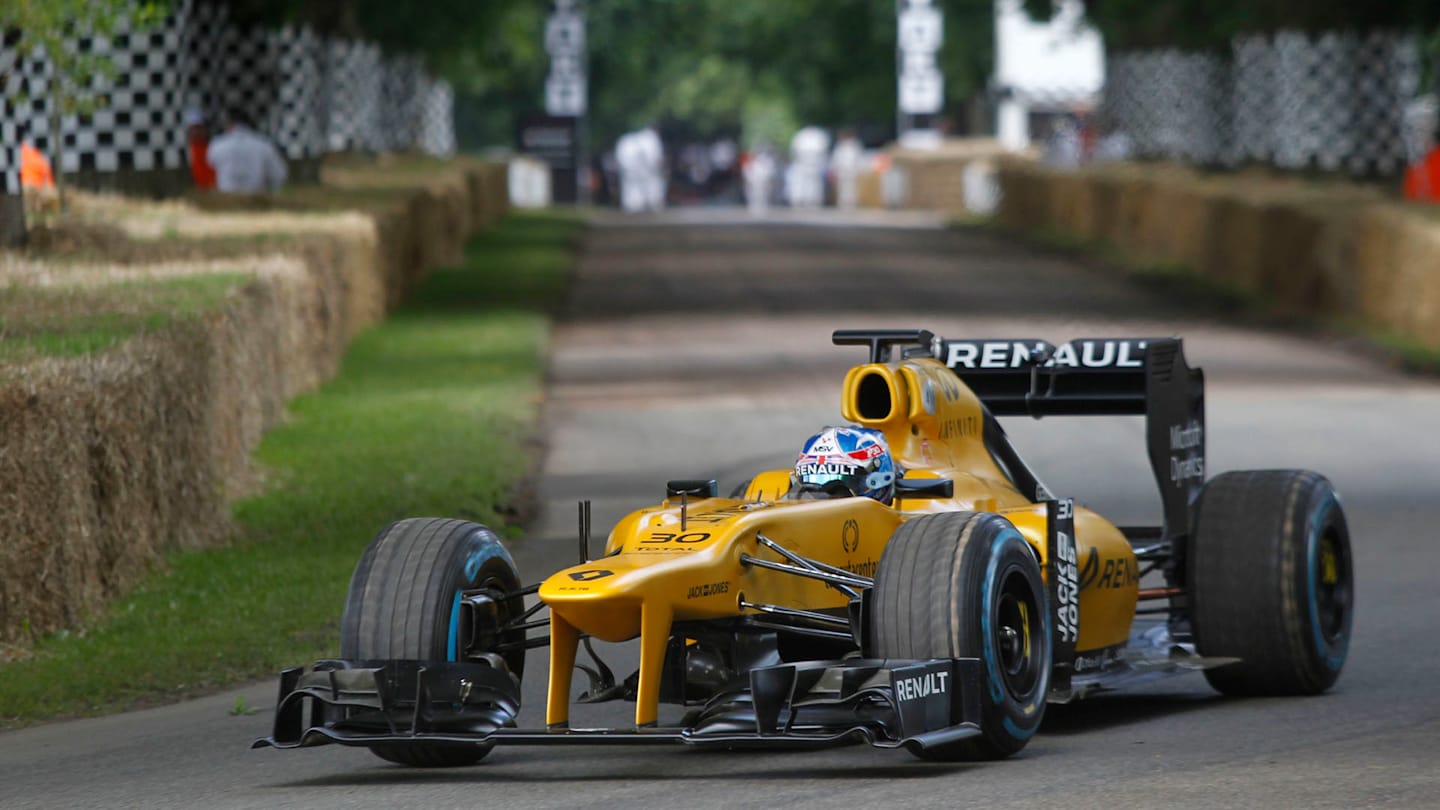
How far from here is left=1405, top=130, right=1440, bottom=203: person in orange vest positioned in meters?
31.3

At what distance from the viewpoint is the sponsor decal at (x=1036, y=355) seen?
9945 millimetres

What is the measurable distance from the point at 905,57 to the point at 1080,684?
177 ft

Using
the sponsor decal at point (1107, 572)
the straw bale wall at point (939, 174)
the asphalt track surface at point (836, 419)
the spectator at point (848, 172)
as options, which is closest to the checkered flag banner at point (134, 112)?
the asphalt track surface at point (836, 419)

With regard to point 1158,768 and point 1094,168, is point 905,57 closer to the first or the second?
point 1094,168

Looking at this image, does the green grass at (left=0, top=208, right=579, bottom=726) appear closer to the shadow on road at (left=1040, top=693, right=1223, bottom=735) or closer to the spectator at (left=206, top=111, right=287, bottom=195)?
the spectator at (left=206, top=111, right=287, bottom=195)

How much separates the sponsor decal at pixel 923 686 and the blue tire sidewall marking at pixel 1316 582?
2.38 meters

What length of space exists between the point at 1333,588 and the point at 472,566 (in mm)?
3588

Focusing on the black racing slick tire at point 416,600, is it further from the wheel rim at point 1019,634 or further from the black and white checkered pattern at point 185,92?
the black and white checkered pattern at point 185,92

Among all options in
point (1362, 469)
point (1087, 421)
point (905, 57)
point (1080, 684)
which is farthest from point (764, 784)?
point (905, 57)

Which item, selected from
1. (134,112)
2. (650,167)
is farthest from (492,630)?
(650,167)

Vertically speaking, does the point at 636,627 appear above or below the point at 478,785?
above

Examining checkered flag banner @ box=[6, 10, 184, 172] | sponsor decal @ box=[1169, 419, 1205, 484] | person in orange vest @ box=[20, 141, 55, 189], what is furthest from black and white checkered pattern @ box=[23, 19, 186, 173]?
sponsor decal @ box=[1169, 419, 1205, 484]

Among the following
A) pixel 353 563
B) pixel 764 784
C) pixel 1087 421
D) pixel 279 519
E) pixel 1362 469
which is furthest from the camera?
pixel 1087 421

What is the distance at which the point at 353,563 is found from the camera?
12.2 meters
